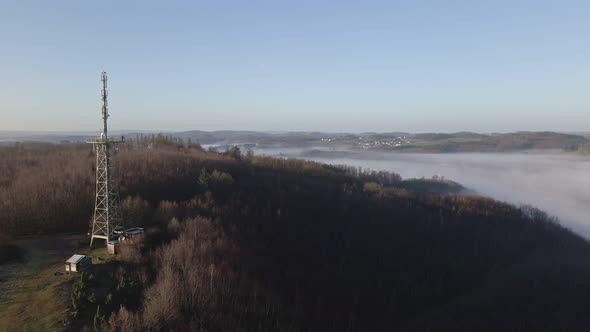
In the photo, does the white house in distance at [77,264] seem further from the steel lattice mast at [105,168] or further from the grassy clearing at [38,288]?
the steel lattice mast at [105,168]

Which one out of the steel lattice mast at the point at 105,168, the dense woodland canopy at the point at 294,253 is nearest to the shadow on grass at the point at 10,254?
the steel lattice mast at the point at 105,168

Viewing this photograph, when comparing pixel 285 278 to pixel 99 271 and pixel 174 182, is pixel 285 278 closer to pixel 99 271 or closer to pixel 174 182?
pixel 99 271

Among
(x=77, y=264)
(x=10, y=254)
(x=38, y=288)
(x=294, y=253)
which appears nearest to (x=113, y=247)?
(x=77, y=264)

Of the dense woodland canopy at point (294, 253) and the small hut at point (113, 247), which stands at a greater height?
the small hut at point (113, 247)

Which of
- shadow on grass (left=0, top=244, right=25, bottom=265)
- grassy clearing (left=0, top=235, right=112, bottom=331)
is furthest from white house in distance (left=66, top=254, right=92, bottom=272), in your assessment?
shadow on grass (left=0, top=244, right=25, bottom=265)

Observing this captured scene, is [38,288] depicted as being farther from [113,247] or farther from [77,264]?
[113,247]

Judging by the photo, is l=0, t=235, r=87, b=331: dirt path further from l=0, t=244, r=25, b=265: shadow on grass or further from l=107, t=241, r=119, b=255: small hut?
l=107, t=241, r=119, b=255: small hut

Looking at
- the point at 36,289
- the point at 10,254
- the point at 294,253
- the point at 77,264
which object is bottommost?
the point at 294,253

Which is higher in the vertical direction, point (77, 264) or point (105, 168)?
point (105, 168)

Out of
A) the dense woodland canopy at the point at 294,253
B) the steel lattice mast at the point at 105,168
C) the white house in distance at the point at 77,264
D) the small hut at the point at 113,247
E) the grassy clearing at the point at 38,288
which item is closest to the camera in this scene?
the grassy clearing at the point at 38,288
